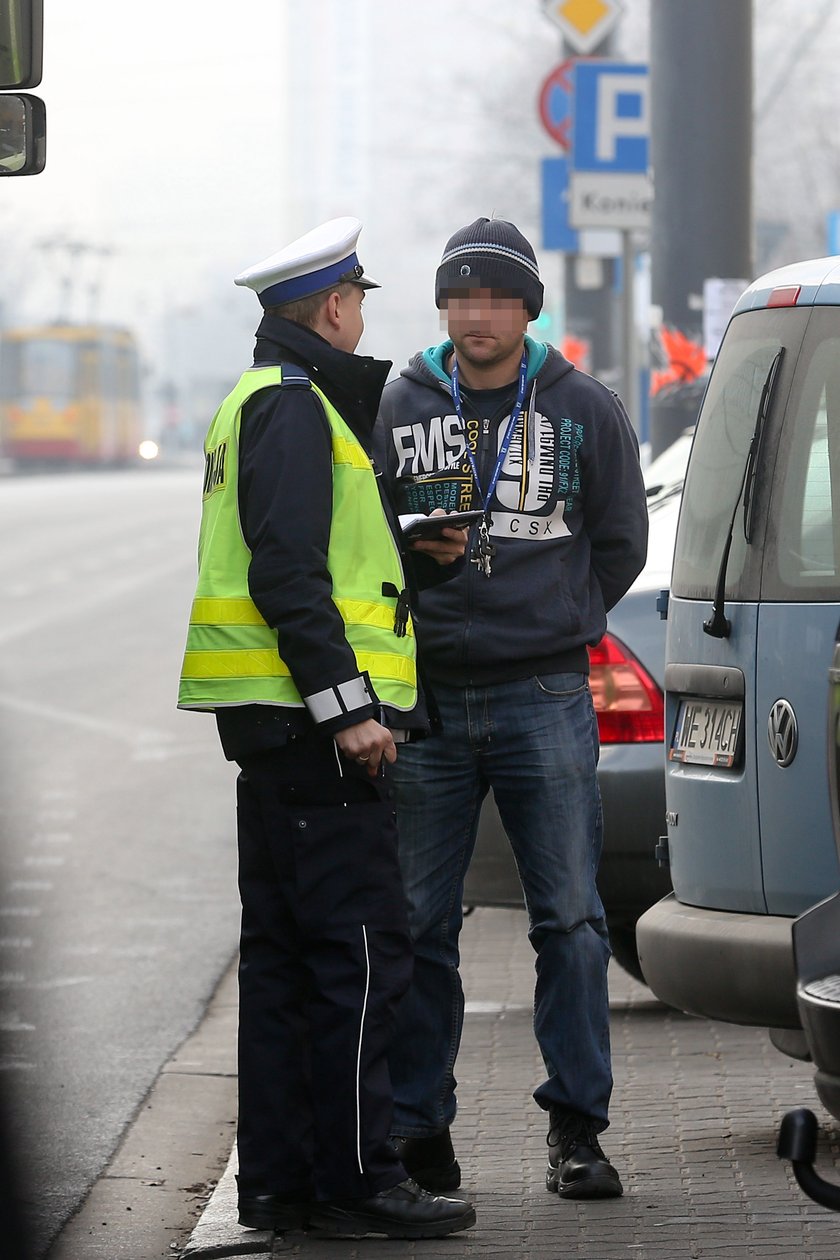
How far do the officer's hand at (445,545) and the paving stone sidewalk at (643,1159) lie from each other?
1.31 meters

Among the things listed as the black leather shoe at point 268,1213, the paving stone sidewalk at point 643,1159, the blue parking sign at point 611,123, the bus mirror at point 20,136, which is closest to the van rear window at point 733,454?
the paving stone sidewalk at point 643,1159

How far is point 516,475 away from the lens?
14.8 feet

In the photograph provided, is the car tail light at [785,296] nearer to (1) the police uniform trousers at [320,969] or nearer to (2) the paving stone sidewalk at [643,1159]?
(1) the police uniform trousers at [320,969]

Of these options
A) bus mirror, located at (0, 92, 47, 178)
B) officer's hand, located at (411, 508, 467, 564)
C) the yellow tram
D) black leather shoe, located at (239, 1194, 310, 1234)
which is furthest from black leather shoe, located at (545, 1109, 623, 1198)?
the yellow tram

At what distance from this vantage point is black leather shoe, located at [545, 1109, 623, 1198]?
448 centimetres

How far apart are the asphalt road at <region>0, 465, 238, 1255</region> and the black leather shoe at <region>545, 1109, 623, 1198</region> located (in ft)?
3.41

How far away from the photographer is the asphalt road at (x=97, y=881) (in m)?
5.75

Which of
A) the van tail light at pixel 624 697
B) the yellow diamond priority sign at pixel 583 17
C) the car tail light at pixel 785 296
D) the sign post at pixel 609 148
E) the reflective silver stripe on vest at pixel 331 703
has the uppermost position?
the yellow diamond priority sign at pixel 583 17

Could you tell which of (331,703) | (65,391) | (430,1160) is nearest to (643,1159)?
(430,1160)

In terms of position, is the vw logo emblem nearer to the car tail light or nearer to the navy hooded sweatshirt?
the navy hooded sweatshirt

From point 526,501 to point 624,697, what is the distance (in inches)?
49.9

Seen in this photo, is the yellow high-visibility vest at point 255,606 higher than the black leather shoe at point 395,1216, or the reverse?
the yellow high-visibility vest at point 255,606

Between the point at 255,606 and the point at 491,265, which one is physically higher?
the point at 491,265

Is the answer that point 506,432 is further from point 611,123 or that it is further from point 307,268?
point 611,123
